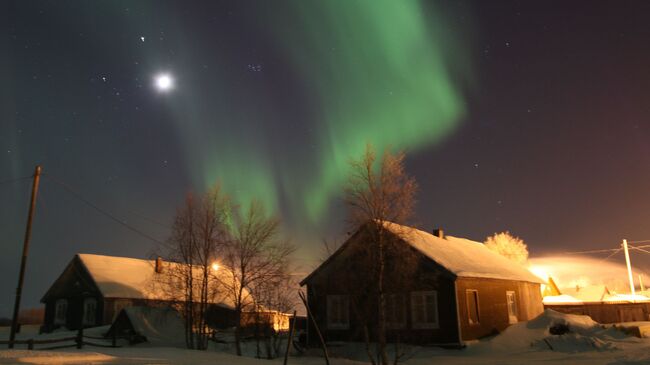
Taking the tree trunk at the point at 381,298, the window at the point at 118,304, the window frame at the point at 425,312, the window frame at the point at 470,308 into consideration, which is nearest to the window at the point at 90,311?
the window at the point at 118,304

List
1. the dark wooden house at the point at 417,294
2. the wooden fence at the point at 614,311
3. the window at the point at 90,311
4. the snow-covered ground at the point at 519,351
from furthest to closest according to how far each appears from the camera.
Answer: the window at the point at 90,311 → the wooden fence at the point at 614,311 → the dark wooden house at the point at 417,294 → the snow-covered ground at the point at 519,351

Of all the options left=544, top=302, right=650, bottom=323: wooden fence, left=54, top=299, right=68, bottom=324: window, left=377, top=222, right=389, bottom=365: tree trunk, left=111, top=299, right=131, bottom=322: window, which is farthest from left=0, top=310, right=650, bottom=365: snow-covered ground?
left=54, top=299, right=68, bottom=324: window

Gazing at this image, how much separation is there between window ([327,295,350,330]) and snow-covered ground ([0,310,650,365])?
4.55 ft

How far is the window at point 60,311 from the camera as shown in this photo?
4890 centimetres

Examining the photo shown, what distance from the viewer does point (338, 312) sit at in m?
31.7

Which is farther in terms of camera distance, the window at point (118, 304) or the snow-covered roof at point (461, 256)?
the window at point (118, 304)

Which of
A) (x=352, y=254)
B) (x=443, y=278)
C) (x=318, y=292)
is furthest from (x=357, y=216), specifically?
(x=318, y=292)

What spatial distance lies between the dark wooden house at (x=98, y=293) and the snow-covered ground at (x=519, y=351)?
15.0 metres

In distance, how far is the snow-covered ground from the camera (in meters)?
21.0

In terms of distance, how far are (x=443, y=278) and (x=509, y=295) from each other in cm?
866

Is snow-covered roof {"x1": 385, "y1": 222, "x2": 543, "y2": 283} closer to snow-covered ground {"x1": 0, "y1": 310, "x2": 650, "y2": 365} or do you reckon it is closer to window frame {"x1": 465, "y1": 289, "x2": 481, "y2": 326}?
window frame {"x1": 465, "y1": 289, "x2": 481, "y2": 326}

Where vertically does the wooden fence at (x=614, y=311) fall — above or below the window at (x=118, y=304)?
below

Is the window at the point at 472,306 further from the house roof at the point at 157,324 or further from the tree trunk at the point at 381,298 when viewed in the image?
the house roof at the point at 157,324

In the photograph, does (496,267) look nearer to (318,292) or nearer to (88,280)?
(318,292)
